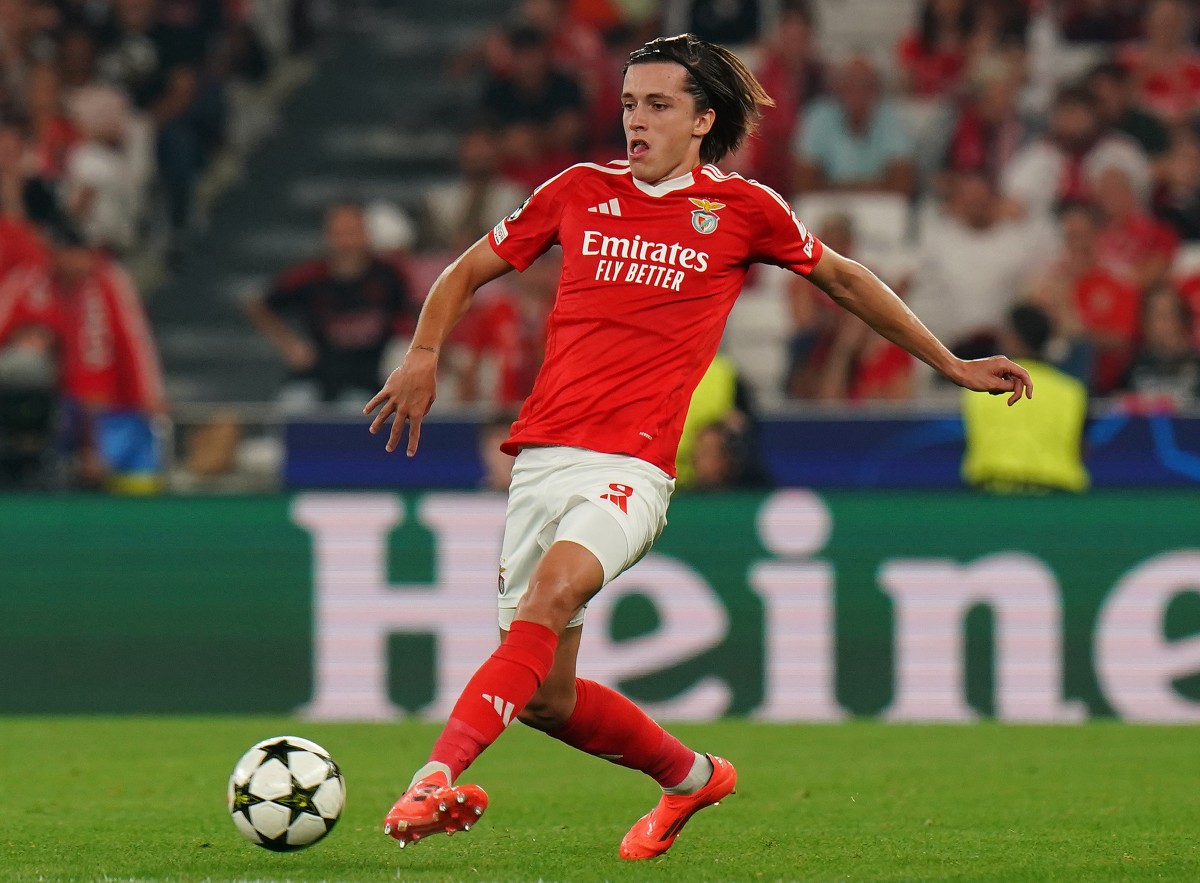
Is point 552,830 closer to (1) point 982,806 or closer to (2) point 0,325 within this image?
(1) point 982,806

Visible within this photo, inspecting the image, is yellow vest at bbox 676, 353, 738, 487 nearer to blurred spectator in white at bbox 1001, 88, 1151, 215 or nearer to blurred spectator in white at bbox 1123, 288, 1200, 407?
blurred spectator in white at bbox 1123, 288, 1200, 407

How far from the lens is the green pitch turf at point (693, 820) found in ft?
16.8

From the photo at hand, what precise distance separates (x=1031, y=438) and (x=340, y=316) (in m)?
4.44

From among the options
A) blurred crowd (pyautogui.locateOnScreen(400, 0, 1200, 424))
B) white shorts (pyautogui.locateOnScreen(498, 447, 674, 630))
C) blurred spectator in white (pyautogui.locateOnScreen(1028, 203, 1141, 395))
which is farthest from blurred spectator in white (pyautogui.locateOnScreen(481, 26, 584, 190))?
white shorts (pyautogui.locateOnScreen(498, 447, 674, 630))

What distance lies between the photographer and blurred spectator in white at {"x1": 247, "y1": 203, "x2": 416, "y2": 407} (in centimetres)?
1213

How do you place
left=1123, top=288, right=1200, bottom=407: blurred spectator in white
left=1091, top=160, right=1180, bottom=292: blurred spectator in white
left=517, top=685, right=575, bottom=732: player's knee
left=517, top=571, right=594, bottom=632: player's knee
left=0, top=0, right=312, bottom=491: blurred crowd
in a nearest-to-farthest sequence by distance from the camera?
left=517, top=571, right=594, bottom=632: player's knee < left=517, top=685, right=575, bottom=732: player's knee < left=0, top=0, right=312, bottom=491: blurred crowd < left=1123, top=288, right=1200, bottom=407: blurred spectator in white < left=1091, top=160, right=1180, bottom=292: blurred spectator in white

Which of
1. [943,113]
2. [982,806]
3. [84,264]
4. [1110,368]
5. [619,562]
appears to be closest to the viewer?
[619,562]

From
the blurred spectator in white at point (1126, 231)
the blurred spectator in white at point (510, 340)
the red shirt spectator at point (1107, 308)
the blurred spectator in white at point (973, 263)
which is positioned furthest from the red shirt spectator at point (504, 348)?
the blurred spectator in white at point (1126, 231)

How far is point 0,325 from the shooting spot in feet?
40.1

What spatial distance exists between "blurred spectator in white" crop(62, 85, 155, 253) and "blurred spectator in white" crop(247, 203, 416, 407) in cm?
184

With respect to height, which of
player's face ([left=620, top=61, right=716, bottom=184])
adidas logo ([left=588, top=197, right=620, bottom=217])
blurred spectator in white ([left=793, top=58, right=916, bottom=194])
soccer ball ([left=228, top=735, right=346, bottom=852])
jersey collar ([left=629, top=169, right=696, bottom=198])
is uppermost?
player's face ([left=620, top=61, right=716, bottom=184])

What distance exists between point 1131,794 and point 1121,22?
8.66m

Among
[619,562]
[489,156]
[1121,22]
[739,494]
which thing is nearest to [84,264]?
[489,156]

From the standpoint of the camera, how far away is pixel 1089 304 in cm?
1205
